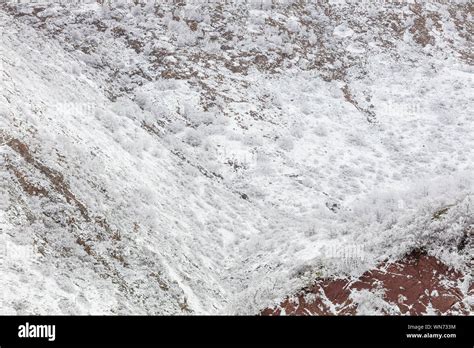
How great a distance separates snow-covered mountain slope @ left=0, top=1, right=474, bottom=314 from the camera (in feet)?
39.7

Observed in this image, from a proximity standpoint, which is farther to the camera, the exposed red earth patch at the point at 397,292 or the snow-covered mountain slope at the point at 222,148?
the snow-covered mountain slope at the point at 222,148

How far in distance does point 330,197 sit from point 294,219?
2.94 m

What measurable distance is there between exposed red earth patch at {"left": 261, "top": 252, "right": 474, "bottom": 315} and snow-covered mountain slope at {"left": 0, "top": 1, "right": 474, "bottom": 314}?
0.29 metres

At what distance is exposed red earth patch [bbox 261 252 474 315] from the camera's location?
9.47 meters

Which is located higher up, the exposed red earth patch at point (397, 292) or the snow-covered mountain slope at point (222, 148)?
the exposed red earth patch at point (397, 292)

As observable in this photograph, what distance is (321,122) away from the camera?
2956 cm

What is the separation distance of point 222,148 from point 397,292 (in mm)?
16680

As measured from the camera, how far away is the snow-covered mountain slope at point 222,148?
39.7 ft

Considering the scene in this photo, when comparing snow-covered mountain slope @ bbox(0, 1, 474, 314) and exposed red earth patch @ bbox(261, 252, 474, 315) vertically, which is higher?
exposed red earth patch @ bbox(261, 252, 474, 315)

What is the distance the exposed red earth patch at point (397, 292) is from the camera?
947 centimetres

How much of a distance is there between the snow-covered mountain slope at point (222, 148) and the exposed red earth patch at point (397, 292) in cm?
29

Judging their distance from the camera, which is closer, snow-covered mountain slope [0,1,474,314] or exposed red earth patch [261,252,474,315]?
exposed red earth patch [261,252,474,315]
